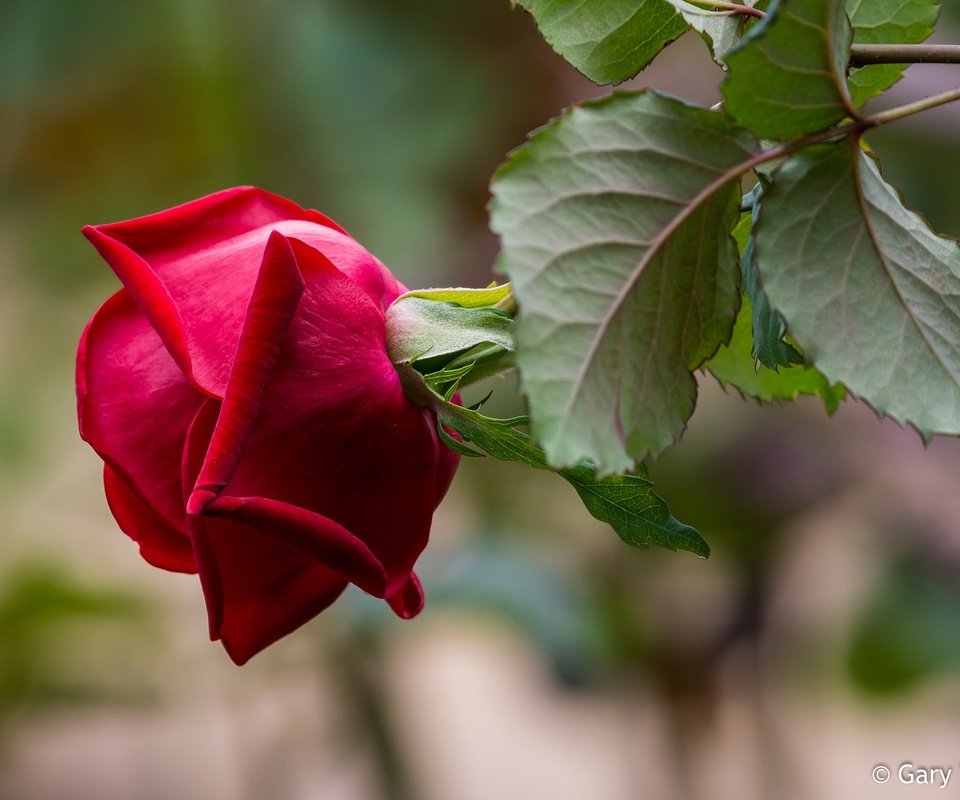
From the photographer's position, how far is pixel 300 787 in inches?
46.6

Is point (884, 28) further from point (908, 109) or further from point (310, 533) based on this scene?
point (310, 533)

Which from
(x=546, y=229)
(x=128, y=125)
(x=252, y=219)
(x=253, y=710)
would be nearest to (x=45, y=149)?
(x=128, y=125)

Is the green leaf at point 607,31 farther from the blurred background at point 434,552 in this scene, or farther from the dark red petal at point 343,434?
the blurred background at point 434,552

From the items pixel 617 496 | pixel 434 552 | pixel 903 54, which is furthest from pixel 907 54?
pixel 434 552

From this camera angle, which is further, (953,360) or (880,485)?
(880,485)

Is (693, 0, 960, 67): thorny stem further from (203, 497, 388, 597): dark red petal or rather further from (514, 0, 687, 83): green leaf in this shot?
(203, 497, 388, 597): dark red petal

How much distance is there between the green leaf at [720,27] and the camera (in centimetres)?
24

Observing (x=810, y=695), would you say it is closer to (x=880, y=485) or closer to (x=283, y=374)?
(x=880, y=485)

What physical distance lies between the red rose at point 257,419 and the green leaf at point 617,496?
2 cm

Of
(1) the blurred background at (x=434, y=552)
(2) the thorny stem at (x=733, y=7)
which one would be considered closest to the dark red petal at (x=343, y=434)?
(2) the thorny stem at (x=733, y=7)

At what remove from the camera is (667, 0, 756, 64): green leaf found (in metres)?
0.24

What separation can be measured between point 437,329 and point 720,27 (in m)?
0.10

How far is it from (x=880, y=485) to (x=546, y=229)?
0.96m

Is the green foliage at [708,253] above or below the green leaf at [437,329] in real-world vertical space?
above
